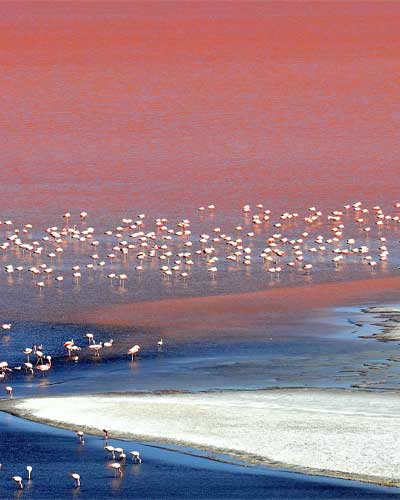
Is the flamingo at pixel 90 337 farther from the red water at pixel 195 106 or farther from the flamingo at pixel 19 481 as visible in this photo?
the red water at pixel 195 106

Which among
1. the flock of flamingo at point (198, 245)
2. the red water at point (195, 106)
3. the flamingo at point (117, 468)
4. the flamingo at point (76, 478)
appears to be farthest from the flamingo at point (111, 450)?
the red water at point (195, 106)

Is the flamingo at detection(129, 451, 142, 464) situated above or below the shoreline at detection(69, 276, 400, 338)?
below

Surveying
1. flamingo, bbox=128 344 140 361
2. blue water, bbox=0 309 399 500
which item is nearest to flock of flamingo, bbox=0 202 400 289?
blue water, bbox=0 309 399 500

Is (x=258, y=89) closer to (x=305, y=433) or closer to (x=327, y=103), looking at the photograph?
(x=327, y=103)

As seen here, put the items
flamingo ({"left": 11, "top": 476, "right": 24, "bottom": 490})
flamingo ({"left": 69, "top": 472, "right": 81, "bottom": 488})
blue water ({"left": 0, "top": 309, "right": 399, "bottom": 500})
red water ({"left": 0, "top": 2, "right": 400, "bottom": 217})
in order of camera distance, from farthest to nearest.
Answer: red water ({"left": 0, "top": 2, "right": 400, "bottom": 217}), flamingo ({"left": 69, "top": 472, "right": 81, "bottom": 488}), flamingo ({"left": 11, "top": 476, "right": 24, "bottom": 490}), blue water ({"left": 0, "top": 309, "right": 399, "bottom": 500})

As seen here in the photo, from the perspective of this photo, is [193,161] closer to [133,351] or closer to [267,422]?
[133,351]

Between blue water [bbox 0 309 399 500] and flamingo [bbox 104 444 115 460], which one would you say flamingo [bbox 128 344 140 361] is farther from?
flamingo [bbox 104 444 115 460]

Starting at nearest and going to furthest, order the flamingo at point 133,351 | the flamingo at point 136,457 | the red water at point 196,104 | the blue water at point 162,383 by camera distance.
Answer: the blue water at point 162,383
the flamingo at point 136,457
the flamingo at point 133,351
the red water at point 196,104
